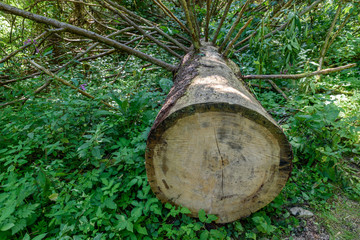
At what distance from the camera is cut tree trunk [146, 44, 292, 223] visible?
130 cm

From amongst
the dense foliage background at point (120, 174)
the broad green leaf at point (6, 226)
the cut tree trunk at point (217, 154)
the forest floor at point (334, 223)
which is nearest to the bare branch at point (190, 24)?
the dense foliage background at point (120, 174)

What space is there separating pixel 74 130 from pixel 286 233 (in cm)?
212

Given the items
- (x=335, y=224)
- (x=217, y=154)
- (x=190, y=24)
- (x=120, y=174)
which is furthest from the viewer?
(x=190, y=24)

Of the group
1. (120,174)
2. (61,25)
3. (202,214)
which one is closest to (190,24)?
(61,25)

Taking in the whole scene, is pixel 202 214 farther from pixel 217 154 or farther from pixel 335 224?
pixel 335 224

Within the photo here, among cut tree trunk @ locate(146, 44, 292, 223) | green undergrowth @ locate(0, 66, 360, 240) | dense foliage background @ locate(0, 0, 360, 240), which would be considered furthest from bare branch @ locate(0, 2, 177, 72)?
cut tree trunk @ locate(146, 44, 292, 223)

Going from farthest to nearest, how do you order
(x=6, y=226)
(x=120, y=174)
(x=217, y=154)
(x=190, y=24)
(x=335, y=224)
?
(x=190, y=24) → (x=120, y=174) → (x=335, y=224) → (x=217, y=154) → (x=6, y=226)

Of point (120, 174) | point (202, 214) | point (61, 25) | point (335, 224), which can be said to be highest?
point (61, 25)

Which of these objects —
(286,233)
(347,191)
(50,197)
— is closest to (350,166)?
(347,191)

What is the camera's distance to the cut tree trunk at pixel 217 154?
51.3 inches

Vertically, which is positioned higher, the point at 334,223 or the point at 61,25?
the point at 61,25

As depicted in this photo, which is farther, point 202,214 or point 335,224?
point 335,224

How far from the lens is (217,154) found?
54.7 inches

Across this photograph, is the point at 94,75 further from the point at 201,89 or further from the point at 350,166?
the point at 350,166
